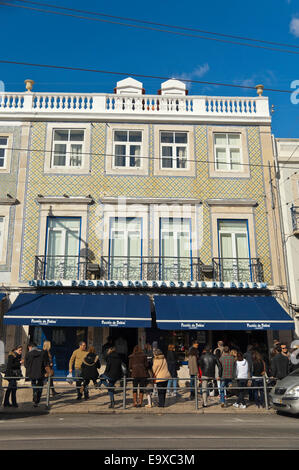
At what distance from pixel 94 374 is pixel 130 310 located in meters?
3.12

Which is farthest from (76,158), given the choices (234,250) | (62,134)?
(234,250)

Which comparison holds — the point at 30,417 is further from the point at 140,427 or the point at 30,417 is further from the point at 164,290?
the point at 164,290

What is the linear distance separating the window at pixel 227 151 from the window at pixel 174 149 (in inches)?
51.4

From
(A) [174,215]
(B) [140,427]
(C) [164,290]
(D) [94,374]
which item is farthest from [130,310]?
(B) [140,427]

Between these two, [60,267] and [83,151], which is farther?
[83,151]

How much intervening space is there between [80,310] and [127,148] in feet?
22.9

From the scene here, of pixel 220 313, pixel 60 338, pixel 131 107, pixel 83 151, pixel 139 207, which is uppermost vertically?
pixel 131 107

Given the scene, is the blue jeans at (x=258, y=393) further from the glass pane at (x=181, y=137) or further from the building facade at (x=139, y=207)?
the glass pane at (x=181, y=137)

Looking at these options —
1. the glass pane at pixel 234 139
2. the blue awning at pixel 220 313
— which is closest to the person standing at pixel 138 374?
the blue awning at pixel 220 313

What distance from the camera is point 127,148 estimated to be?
17.3m

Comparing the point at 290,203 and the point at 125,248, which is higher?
the point at 290,203

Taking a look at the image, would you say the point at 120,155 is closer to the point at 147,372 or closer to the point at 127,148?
the point at 127,148
